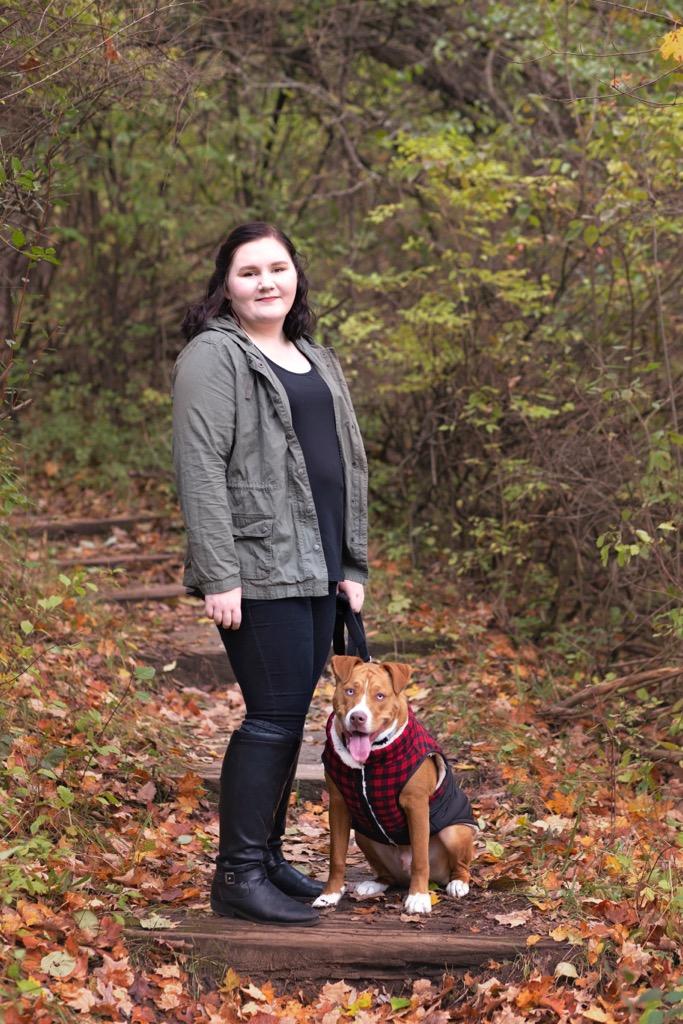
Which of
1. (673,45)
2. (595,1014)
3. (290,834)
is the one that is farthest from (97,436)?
(595,1014)

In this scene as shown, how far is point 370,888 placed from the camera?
4312 millimetres

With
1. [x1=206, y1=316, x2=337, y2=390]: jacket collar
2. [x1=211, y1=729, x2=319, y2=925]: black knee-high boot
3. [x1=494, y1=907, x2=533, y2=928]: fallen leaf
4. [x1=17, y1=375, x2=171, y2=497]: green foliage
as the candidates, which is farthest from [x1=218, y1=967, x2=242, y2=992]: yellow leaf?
[x1=17, y1=375, x2=171, y2=497]: green foliage

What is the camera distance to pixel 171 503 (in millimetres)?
10742

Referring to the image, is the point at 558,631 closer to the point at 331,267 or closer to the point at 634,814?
the point at 634,814

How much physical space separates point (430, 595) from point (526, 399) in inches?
65.0

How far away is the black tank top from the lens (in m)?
3.93

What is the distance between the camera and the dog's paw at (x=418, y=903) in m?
4.06

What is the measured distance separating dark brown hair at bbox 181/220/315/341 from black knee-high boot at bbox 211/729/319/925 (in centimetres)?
141

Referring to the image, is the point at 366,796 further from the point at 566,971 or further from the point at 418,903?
the point at 566,971

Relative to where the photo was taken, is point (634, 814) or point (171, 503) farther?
point (171, 503)

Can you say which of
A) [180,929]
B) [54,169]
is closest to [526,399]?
[54,169]

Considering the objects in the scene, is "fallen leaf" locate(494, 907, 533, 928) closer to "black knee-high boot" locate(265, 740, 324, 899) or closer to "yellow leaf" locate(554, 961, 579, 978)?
"yellow leaf" locate(554, 961, 579, 978)

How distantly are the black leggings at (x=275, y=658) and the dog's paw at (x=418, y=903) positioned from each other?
A: 742 millimetres

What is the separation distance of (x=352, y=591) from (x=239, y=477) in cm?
70
